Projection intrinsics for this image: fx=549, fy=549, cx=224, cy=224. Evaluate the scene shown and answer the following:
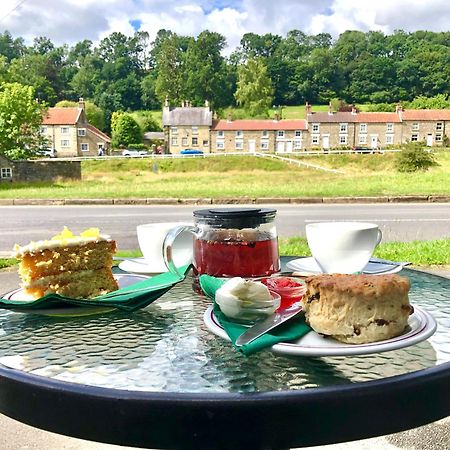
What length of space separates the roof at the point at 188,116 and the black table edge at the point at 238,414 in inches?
2009

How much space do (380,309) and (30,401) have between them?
500mm

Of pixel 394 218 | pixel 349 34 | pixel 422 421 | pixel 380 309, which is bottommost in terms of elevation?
pixel 394 218

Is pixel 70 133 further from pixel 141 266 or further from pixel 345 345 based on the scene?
pixel 345 345

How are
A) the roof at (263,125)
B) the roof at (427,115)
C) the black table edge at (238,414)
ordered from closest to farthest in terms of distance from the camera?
the black table edge at (238,414) → the roof at (263,125) → the roof at (427,115)

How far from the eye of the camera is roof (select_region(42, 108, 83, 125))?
164 ft

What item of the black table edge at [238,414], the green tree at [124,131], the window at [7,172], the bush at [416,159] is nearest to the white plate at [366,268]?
the black table edge at [238,414]

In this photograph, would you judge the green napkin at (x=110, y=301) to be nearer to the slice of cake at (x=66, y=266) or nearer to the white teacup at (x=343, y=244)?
the slice of cake at (x=66, y=266)

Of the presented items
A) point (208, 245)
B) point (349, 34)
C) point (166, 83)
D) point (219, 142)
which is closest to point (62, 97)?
point (166, 83)

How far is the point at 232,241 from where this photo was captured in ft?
3.87

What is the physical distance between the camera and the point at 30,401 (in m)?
0.74

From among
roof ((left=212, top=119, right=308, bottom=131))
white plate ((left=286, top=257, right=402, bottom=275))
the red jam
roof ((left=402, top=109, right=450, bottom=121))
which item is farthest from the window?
roof ((left=402, top=109, right=450, bottom=121))

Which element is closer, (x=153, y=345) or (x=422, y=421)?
(x=422, y=421)

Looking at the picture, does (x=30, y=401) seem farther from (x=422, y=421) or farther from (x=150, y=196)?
(x=150, y=196)

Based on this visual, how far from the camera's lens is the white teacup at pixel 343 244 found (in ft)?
3.98
